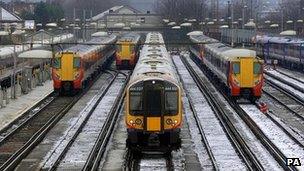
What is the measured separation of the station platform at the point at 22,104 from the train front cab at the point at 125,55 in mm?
13153

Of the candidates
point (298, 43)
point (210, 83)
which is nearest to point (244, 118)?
point (210, 83)

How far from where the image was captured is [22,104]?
109 ft

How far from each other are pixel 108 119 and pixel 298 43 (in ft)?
100

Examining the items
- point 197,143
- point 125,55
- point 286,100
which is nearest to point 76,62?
point 286,100

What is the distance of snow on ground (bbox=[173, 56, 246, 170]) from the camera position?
19.4 m

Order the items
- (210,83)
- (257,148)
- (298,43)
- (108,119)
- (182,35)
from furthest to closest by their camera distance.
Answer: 1. (182,35)
2. (298,43)
3. (210,83)
4. (108,119)
5. (257,148)

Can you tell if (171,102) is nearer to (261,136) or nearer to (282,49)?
(261,136)

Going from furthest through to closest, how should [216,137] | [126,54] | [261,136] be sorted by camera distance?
[126,54] < [216,137] < [261,136]

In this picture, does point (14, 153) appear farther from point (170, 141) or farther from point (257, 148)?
point (257, 148)

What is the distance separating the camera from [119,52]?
55406 mm

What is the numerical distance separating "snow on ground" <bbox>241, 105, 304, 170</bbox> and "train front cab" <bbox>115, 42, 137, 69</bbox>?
24.7 meters

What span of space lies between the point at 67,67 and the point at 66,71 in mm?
246

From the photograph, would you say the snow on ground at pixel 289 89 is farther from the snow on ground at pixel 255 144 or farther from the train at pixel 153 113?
the train at pixel 153 113

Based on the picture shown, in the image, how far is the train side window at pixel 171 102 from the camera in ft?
65.0
